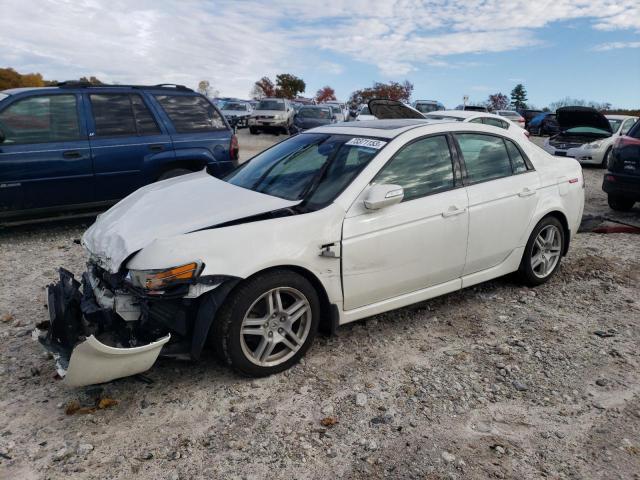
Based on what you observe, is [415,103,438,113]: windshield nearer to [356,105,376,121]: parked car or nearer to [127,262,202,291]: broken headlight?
[356,105,376,121]: parked car

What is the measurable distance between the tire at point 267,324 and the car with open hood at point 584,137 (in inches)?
492

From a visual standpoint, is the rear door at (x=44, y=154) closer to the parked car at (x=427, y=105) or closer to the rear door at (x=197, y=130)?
the rear door at (x=197, y=130)

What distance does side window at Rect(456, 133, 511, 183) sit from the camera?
Answer: 415cm

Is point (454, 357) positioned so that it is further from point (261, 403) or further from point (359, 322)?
point (261, 403)

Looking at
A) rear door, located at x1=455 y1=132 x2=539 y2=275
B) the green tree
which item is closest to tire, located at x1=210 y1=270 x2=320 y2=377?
rear door, located at x1=455 y1=132 x2=539 y2=275

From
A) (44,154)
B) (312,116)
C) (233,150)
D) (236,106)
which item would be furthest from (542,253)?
(236,106)

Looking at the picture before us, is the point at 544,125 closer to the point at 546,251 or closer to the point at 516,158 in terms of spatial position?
the point at 546,251

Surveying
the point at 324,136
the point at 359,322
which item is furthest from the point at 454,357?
the point at 324,136

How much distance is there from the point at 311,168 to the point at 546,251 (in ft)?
8.38

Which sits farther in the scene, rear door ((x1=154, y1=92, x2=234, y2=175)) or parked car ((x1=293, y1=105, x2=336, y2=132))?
parked car ((x1=293, y1=105, x2=336, y2=132))

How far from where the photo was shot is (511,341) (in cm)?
382

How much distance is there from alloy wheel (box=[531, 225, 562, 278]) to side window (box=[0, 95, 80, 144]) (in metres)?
5.48

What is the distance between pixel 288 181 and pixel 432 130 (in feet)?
4.06

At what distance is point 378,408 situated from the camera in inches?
118
